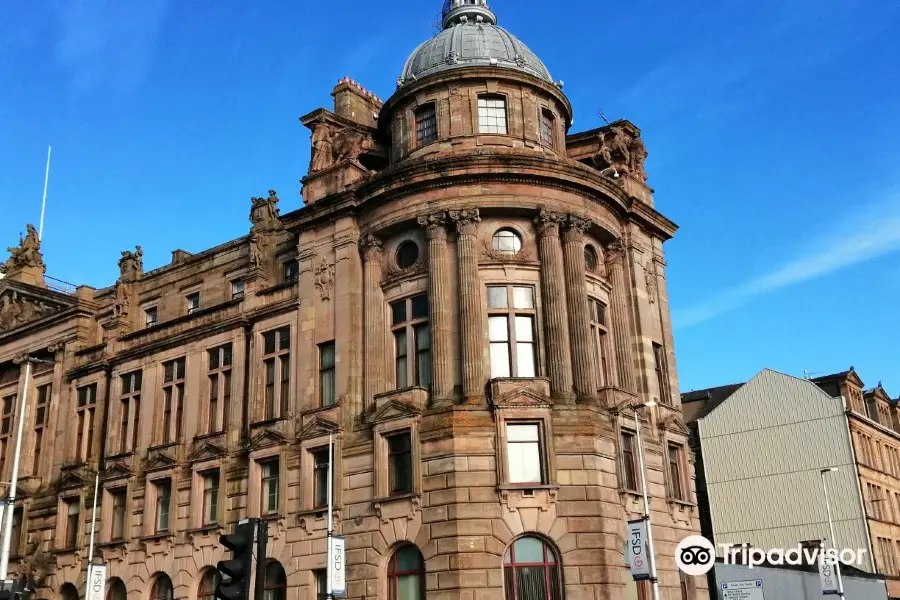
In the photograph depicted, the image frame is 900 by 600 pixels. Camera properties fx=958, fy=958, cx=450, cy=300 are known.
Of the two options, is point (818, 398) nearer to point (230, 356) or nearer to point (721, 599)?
point (721, 599)

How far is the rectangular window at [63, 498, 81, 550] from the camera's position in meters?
51.2

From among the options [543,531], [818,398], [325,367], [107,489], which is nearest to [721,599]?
[818,398]

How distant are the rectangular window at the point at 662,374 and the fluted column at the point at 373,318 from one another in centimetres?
1336

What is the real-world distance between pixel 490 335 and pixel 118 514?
2366 centimetres

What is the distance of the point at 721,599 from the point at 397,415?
97.6ft

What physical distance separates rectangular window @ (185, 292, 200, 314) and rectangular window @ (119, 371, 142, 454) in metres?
4.62

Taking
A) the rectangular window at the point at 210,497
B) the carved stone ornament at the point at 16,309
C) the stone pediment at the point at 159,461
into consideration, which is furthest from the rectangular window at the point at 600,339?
the carved stone ornament at the point at 16,309

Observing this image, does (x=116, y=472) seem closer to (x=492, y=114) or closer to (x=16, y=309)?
(x=16, y=309)

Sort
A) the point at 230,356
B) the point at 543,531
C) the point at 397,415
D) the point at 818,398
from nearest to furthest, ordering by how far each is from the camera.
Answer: the point at 543,531
the point at 397,415
the point at 230,356
the point at 818,398

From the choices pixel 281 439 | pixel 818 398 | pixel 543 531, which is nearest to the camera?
pixel 543 531

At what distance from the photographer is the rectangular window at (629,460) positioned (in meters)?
39.8

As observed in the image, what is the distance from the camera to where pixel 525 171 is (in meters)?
40.8

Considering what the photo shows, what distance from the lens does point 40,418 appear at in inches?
2237

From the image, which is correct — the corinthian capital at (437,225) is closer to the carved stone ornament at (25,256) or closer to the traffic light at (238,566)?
the traffic light at (238,566)
